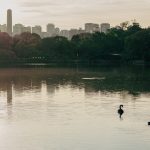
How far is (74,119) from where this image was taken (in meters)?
28.3

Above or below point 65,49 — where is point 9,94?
below

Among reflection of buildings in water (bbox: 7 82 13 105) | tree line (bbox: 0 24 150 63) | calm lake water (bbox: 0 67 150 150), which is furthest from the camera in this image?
tree line (bbox: 0 24 150 63)

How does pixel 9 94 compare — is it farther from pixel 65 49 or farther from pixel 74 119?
pixel 65 49

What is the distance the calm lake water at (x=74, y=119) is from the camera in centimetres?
2281

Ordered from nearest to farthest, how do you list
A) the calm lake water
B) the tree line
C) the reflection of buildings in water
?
the calm lake water → the reflection of buildings in water → the tree line

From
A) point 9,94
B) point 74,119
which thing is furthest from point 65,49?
point 74,119

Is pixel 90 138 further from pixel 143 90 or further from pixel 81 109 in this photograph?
pixel 143 90

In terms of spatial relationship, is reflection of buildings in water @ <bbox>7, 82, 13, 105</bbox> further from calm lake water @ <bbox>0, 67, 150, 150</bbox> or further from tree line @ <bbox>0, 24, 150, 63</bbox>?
tree line @ <bbox>0, 24, 150, 63</bbox>

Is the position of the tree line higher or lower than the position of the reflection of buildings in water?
higher

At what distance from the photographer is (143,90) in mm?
43531

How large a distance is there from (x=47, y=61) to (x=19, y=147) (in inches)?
3618

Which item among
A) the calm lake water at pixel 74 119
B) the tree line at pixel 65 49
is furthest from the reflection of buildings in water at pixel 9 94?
the tree line at pixel 65 49

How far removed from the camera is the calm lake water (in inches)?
898

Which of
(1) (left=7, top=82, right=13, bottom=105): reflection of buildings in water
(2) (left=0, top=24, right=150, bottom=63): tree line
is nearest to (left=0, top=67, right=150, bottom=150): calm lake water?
(1) (left=7, top=82, right=13, bottom=105): reflection of buildings in water
